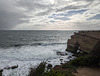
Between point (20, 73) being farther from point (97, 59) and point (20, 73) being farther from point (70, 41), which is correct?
point (70, 41)

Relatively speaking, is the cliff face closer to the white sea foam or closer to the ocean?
the ocean

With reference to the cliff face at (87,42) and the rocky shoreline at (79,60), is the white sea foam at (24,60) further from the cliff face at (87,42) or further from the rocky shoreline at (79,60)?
the cliff face at (87,42)

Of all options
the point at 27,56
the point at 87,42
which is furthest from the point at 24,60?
the point at 87,42

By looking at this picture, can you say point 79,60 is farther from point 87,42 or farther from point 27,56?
point 27,56

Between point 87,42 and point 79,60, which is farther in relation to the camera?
point 87,42

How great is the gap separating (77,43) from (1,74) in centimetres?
1553

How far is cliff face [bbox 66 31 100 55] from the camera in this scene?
11.7 metres

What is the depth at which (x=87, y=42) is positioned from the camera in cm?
1382

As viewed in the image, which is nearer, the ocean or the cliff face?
the ocean

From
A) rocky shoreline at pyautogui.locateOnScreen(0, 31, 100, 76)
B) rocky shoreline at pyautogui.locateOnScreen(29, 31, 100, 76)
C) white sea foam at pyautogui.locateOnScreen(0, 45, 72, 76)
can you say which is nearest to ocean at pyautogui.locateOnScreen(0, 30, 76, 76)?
white sea foam at pyautogui.locateOnScreen(0, 45, 72, 76)

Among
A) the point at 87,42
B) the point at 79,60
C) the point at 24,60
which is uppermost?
the point at 87,42

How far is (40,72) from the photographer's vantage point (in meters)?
6.72

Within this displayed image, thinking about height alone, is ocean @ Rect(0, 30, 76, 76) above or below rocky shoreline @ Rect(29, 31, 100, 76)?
below

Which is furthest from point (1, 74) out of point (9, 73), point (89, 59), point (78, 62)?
point (89, 59)
